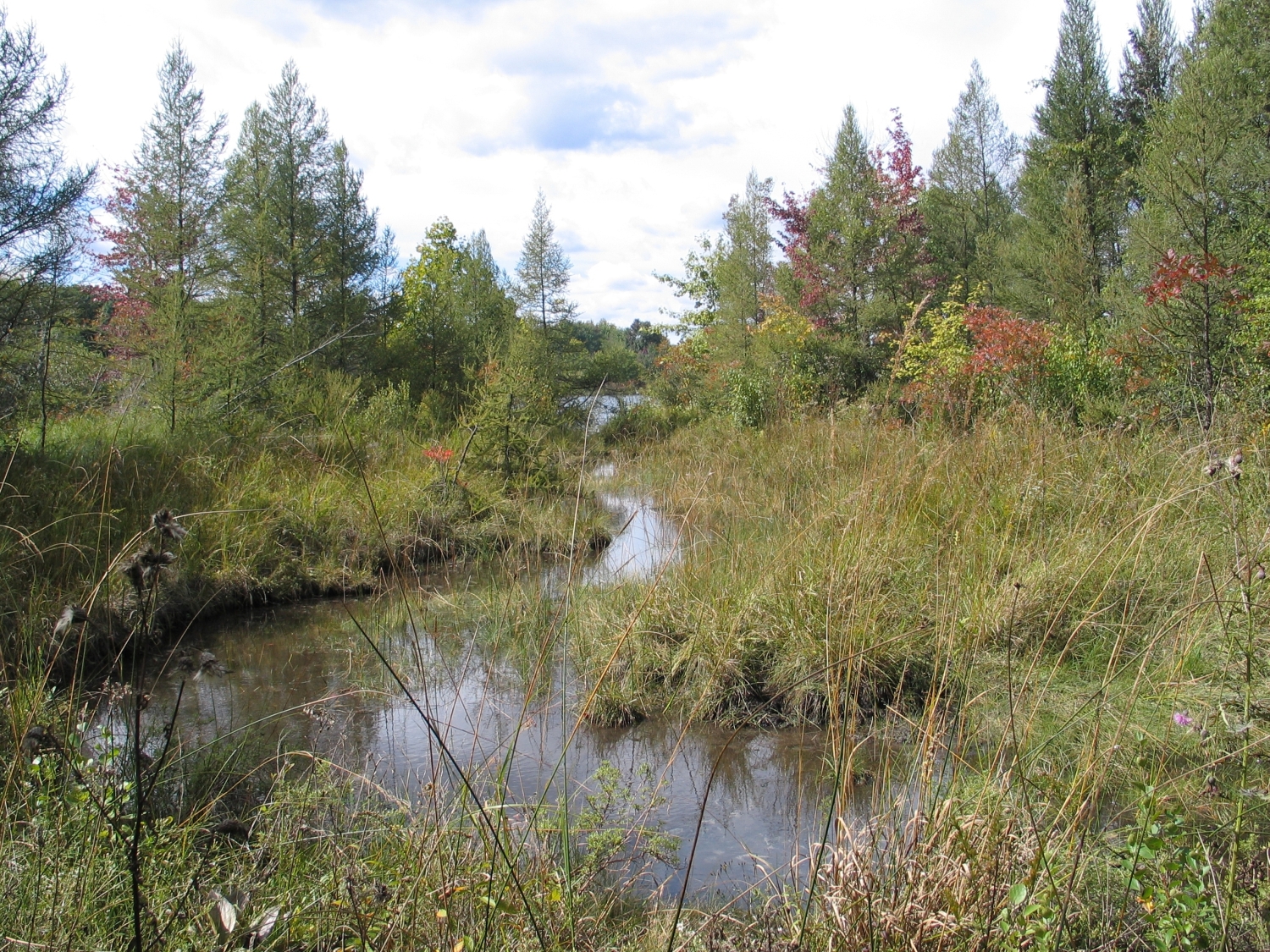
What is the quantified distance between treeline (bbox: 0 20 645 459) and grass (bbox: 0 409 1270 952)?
2.57m

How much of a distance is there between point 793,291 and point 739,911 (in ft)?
64.5

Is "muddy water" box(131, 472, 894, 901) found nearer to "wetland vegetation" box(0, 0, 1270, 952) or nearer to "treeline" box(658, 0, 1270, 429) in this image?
"wetland vegetation" box(0, 0, 1270, 952)

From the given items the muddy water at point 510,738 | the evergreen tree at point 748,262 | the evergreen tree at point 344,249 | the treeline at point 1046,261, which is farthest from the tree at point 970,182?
the muddy water at point 510,738

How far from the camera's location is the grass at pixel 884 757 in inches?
65.0

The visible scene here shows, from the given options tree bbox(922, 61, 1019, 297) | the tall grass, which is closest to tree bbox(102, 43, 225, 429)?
the tall grass

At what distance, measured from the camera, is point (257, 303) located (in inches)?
566

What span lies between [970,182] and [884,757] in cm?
2890

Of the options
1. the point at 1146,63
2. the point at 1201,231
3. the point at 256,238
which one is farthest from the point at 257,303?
the point at 1146,63

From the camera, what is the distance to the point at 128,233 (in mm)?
17250

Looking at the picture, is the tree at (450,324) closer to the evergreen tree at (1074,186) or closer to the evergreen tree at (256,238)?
the evergreen tree at (256,238)

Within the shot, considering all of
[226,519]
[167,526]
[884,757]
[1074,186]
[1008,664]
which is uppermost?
[1074,186]

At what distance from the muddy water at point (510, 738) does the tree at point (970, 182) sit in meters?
24.2

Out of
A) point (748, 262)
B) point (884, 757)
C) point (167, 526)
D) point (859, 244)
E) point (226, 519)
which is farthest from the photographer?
point (748, 262)

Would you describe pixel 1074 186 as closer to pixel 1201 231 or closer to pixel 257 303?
pixel 1201 231
